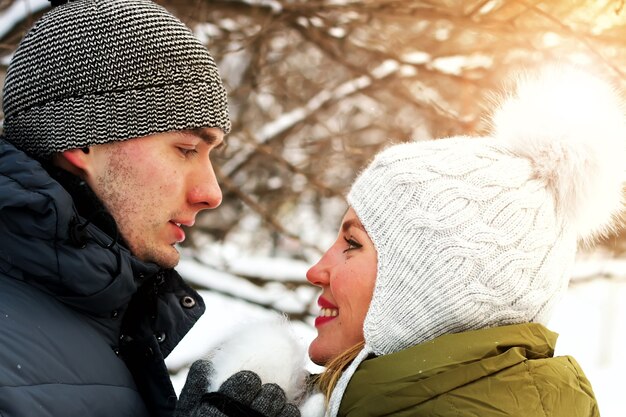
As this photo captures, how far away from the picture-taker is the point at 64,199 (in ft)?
6.02

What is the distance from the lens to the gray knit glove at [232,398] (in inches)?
66.0

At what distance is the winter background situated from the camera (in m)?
4.60

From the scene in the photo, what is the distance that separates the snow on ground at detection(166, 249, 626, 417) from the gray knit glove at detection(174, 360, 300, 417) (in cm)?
241

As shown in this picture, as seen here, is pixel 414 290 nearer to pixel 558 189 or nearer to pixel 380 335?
pixel 380 335

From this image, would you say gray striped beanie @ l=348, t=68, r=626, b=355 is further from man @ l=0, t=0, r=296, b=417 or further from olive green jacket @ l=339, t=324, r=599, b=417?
man @ l=0, t=0, r=296, b=417

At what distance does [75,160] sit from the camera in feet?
7.01

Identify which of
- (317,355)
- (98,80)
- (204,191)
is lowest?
(317,355)

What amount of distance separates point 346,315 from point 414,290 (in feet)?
0.73

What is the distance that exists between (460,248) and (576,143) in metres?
0.45

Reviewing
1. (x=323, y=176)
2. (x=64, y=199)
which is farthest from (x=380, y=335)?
(x=323, y=176)

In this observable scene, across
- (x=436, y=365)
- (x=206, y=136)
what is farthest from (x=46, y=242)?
(x=436, y=365)

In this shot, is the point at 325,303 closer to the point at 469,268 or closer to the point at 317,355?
the point at 317,355

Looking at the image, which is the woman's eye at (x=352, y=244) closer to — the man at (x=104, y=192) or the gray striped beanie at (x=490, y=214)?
the gray striped beanie at (x=490, y=214)

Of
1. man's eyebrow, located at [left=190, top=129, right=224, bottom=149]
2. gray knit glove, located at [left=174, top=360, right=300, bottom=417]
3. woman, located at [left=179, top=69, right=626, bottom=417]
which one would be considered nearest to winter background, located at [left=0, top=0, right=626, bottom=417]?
man's eyebrow, located at [left=190, top=129, right=224, bottom=149]
